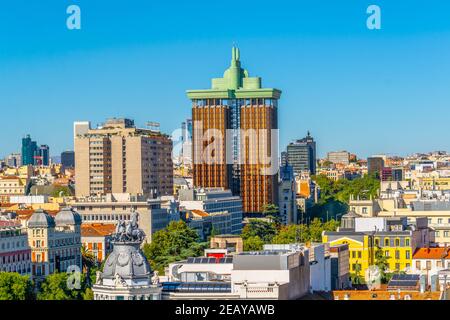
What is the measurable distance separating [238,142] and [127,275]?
1648 inches

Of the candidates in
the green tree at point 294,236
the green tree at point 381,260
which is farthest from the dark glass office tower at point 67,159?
the green tree at point 381,260

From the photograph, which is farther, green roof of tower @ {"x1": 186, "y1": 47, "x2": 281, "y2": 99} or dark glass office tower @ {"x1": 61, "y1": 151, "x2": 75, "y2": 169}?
dark glass office tower @ {"x1": 61, "y1": 151, "x2": 75, "y2": 169}

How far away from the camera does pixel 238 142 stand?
58188 millimetres

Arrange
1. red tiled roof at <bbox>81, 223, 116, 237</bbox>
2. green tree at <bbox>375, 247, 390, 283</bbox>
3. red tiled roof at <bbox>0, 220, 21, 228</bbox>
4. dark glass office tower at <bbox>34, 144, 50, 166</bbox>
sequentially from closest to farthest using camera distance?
green tree at <bbox>375, 247, 390, 283</bbox>, red tiled roof at <bbox>0, 220, 21, 228</bbox>, red tiled roof at <bbox>81, 223, 116, 237</bbox>, dark glass office tower at <bbox>34, 144, 50, 166</bbox>

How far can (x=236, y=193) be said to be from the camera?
57.6 m

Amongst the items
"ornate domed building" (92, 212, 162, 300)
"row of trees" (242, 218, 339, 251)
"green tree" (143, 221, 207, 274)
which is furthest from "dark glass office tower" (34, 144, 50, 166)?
"ornate domed building" (92, 212, 162, 300)

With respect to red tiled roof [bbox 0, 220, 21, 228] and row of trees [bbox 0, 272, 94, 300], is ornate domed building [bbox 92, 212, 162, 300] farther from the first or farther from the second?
red tiled roof [bbox 0, 220, 21, 228]

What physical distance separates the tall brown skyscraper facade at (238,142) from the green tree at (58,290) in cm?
3237

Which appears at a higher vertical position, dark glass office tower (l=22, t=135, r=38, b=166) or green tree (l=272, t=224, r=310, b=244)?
dark glass office tower (l=22, t=135, r=38, b=166)

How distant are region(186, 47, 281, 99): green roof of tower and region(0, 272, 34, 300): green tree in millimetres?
35346

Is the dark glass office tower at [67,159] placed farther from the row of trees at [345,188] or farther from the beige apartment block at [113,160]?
the beige apartment block at [113,160]

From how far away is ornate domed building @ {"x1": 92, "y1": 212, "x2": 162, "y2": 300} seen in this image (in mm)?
16109
